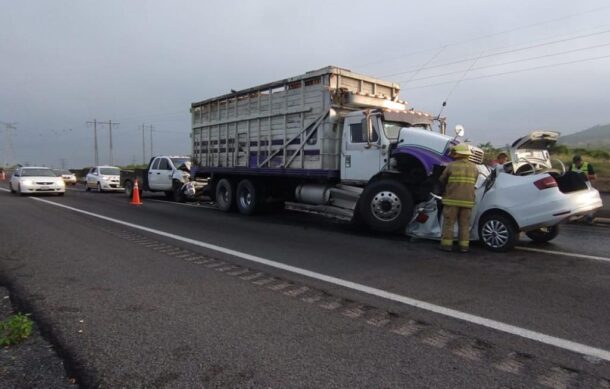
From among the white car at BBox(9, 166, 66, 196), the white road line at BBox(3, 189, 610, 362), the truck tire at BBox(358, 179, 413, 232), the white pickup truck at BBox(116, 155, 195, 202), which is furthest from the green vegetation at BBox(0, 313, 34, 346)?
the white car at BBox(9, 166, 66, 196)

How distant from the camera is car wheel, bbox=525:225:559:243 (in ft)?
26.7

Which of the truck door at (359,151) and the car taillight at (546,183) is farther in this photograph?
the truck door at (359,151)

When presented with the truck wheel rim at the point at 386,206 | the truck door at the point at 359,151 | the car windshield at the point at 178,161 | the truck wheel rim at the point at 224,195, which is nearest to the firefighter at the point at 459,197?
the truck wheel rim at the point at 386,206

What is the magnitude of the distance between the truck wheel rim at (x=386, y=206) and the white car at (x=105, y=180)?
1742 centimetres

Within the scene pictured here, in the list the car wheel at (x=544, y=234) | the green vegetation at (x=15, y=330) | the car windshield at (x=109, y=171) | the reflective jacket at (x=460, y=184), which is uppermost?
the reflective jacket at (x=460, y=184)

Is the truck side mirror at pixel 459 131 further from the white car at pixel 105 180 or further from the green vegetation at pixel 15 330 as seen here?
the white car at pixel 105 180

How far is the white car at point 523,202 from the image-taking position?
7012 mm

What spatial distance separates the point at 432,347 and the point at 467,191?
4294mm

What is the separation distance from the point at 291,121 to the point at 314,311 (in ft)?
24.6

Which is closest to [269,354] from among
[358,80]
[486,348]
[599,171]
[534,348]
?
[486,348]

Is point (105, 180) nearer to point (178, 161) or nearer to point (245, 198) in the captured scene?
point (178, 161)

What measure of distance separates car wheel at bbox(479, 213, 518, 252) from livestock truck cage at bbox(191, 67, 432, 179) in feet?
12.2

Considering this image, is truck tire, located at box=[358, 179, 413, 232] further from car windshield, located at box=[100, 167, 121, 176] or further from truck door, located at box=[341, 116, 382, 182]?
car windshield, located at box=[100, 167, 121, 176]

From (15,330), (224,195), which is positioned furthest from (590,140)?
(15,330)
